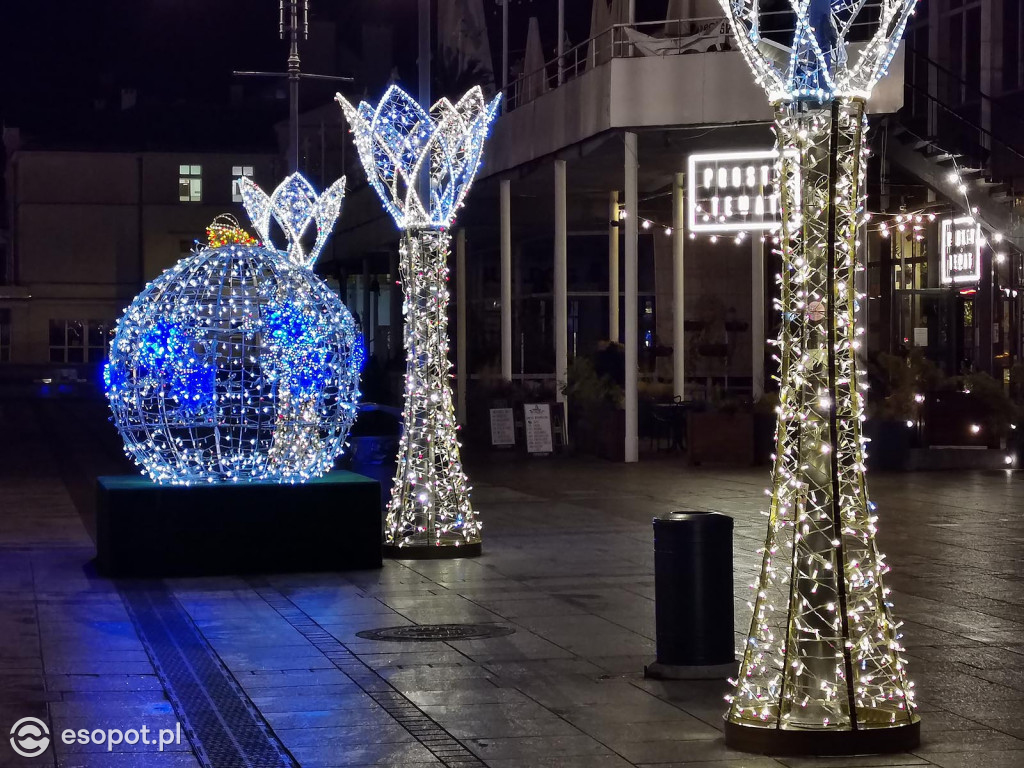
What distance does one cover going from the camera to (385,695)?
8594 millimetres

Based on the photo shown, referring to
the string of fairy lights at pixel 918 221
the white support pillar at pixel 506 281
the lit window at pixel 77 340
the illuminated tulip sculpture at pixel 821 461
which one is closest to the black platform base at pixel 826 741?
the illuminated tulip sculpture at pixel 821 461

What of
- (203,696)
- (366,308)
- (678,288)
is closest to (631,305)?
(678,288)

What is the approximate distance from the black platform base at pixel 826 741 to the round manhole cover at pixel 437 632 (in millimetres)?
3270

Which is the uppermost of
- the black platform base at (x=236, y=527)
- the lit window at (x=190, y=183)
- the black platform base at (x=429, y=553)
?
the lit window at (x=190, y=183)

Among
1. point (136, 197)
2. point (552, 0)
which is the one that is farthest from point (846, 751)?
point (136, 197)

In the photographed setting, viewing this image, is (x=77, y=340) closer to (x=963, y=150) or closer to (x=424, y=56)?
(x=963, y=150)

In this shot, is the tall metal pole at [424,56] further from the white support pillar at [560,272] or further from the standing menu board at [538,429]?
the white support pillar at [560,272]

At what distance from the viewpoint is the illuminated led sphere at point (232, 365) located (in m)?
13.1

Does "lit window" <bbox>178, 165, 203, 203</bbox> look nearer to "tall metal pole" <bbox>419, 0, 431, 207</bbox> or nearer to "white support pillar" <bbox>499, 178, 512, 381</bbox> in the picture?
"white support pillar" <bbox>499, 178, 512, 381</bbox>

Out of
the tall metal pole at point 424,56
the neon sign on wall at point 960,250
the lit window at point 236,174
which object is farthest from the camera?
the lit window at point 236,174

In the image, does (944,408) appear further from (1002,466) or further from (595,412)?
(595,412)

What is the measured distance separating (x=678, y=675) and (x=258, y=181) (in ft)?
248

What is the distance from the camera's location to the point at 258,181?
82375mm

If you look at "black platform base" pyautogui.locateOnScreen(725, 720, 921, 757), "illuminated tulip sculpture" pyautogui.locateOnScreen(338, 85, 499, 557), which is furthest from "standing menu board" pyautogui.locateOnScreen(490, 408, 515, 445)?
"black platform base" pyautogui.locateOnScreen(725, 720, 921, 757)
